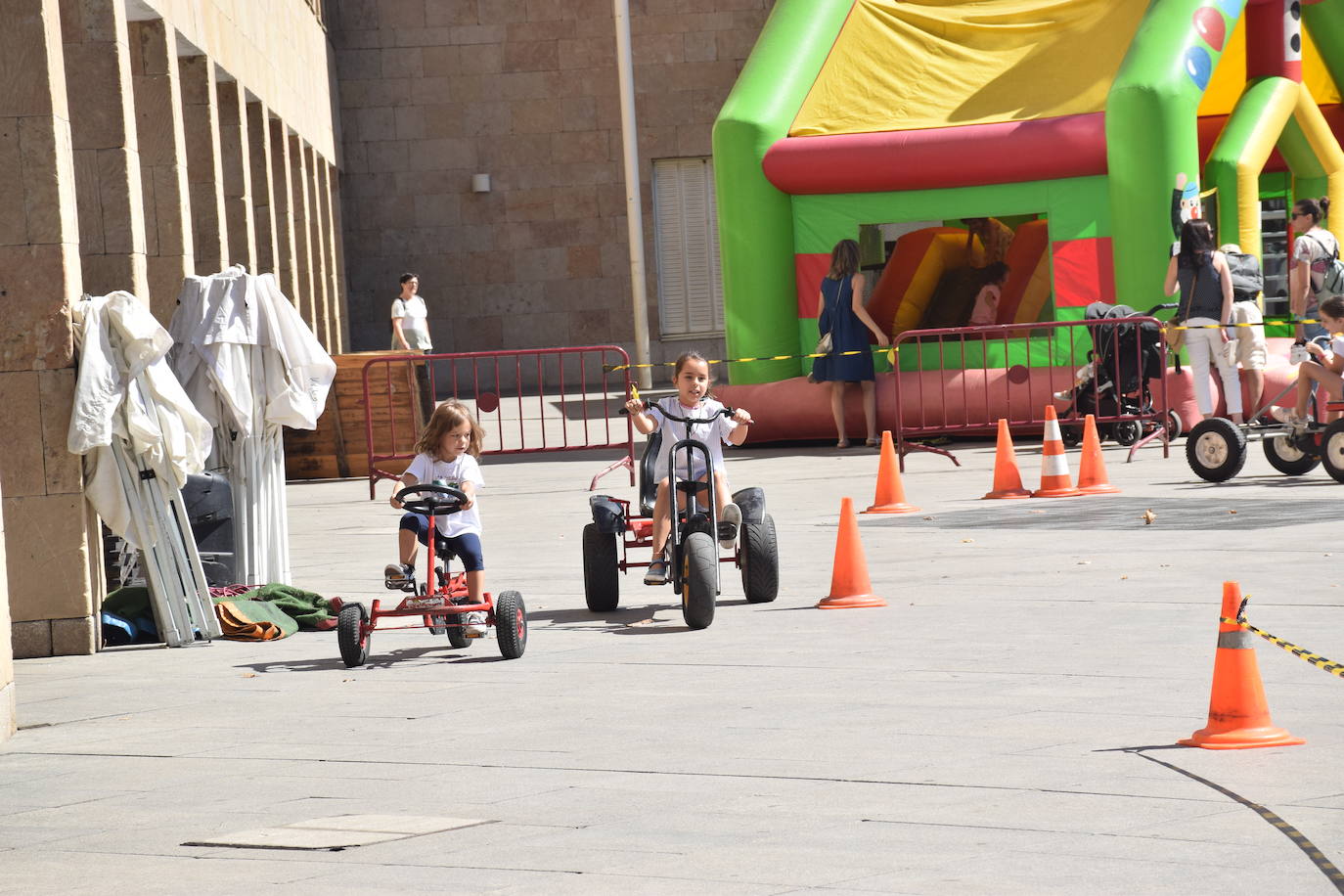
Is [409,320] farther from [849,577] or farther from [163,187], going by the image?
[849,577]

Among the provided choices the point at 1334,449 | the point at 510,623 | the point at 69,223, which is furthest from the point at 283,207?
the point at 510,623

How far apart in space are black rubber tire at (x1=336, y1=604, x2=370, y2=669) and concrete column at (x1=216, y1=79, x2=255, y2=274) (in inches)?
437

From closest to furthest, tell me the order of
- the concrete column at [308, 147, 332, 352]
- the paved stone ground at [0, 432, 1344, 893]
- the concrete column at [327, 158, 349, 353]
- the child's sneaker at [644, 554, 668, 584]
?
the paved stone ground at [0, 432, 1344, 893]
the child's sneaker at [644, 554, 668, 584]
the concrete column at [308, 147, 332, 352]
the concrete column at [327, 158, 349, 353]

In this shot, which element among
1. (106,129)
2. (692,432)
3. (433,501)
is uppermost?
(106,129)

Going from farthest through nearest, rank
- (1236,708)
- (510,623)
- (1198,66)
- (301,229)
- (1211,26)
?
(301,229), (1211,26), (1198,66), (510,623), (1236,708)

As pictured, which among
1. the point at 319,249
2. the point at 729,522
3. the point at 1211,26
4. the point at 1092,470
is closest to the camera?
the point at 729,522

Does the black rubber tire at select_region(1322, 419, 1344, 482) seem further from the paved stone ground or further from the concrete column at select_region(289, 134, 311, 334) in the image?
the concrete column at select_region(289, 134, 311, 334)

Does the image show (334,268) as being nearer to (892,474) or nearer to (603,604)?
(892,474)

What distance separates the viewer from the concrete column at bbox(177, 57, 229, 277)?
16500mm

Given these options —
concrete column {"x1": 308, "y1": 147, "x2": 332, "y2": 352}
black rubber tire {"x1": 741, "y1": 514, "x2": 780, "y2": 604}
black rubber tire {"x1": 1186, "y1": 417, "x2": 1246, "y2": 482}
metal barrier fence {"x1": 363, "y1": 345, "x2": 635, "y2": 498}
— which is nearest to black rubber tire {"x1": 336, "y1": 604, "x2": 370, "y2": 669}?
black rubber tire {"x1": 741, "y1": 514, "x2": 780, "y2": 604}

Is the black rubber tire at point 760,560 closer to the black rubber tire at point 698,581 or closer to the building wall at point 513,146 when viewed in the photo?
the black rubber tire at point 698,581

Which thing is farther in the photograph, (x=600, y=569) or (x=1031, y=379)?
(x=1031, y=379)

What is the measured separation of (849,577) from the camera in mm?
9281

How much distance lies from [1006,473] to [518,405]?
8912 millimetres
